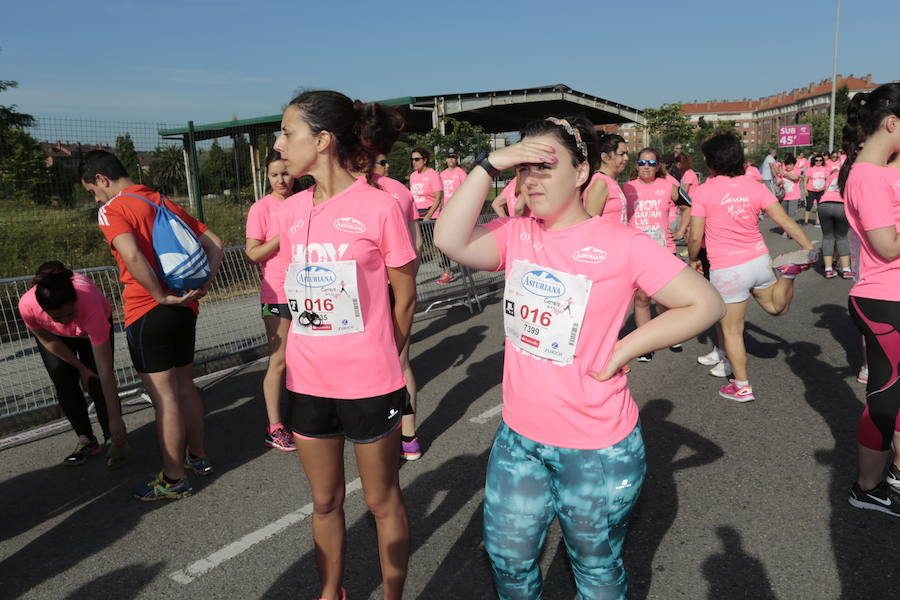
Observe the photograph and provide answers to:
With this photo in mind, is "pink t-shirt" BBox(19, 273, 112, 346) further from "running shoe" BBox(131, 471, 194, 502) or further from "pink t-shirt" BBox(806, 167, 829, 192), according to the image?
"pink t-shirt" BBox(806, 167, 829, 192)

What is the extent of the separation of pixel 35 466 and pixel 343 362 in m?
3.38

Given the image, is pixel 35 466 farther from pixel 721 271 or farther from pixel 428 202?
pixel 428 202

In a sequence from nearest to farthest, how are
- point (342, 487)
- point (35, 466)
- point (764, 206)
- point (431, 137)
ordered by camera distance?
1. point (342, 487)
2. point (35, 466)
3. point (764, 206)
4. point (431, 137)

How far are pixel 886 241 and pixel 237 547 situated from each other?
11.5ft

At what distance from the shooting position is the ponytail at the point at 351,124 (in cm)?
240

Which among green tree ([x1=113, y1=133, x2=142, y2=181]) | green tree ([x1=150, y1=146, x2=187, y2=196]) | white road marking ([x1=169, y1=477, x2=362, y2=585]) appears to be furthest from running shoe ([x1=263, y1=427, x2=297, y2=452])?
green tree ([x1=150, y1=146, x2=187, y2=196])

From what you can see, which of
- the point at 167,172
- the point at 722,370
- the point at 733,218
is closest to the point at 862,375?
the point at 722,370

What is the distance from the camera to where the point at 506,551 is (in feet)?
6.56

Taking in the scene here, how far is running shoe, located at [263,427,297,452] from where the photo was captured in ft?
14.9

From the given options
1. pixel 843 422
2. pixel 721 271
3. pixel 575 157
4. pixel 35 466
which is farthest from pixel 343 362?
pixel 843 422

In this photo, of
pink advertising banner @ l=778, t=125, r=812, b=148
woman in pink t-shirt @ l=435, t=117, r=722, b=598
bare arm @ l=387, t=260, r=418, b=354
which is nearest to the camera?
woman in pink t-shirt @ l=435, t=117, r=722, b=598

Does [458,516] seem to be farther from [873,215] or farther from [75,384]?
[75,384]

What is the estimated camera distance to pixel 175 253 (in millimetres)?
3564

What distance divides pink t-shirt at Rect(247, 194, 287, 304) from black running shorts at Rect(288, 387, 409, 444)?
2.11 m
